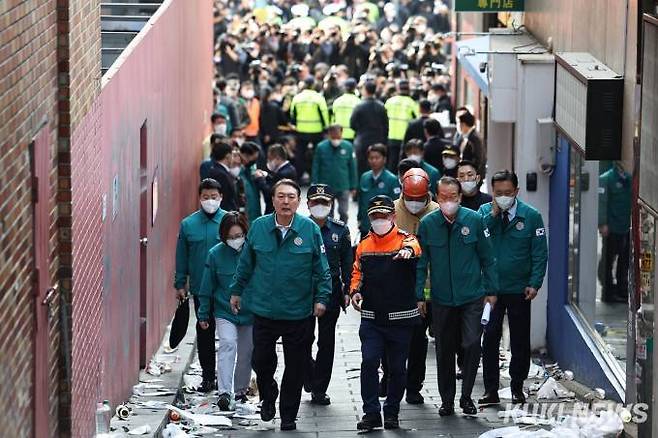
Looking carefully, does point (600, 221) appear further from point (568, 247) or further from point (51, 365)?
point (51, 365)

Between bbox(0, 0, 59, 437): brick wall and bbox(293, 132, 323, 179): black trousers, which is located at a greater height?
bbox(0, 0, 59, 437): brick wall

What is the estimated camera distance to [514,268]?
13648mm

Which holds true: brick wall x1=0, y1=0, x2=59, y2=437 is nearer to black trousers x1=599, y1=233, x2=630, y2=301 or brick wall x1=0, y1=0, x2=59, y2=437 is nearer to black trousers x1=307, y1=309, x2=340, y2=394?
black trousers x1=307, y1=309, x2=340, y2=394

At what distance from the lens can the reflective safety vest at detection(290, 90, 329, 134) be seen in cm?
2712

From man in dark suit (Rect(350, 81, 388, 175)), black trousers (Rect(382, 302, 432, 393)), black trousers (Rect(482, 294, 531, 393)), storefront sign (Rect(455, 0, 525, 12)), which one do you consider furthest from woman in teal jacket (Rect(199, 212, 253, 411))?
man in dark suit (Rect(350, 81, 388, 175))

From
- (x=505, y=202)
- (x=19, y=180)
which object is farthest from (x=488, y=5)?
(x=19, y=180)

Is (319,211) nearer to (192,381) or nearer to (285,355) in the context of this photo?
(285,355)

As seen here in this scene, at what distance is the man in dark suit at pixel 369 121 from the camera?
82.7 feet

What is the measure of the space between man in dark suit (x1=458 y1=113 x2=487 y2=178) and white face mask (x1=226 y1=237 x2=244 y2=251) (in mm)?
6948

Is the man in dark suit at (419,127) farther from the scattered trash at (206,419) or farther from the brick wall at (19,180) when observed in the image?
the brick wall at (19,180)

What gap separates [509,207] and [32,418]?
19.4 feet

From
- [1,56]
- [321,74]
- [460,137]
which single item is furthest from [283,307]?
[321,74]

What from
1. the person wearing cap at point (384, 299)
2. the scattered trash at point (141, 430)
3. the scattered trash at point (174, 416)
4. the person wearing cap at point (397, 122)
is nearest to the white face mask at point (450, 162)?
the person wearing cap at point (384, 299)

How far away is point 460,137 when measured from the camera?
2136cm
